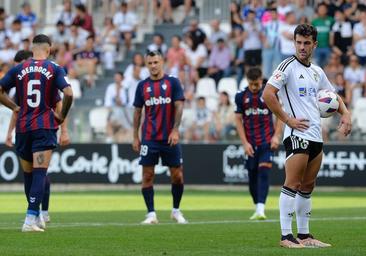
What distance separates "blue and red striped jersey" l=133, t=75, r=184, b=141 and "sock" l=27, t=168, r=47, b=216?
9.74 feet

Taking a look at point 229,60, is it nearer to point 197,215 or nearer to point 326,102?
point 197,215

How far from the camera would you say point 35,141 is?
576 inches

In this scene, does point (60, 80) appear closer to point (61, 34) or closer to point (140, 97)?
point (140, 97)

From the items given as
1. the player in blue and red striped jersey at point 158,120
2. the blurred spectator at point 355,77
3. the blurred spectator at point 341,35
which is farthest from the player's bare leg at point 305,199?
the blurred spectator at point 341,35

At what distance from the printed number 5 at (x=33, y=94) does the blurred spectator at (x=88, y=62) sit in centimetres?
1855

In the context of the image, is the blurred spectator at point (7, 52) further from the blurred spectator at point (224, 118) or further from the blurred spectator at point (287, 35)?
the blurred spectator at point (287, 35)

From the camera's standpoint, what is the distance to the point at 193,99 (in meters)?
29.1

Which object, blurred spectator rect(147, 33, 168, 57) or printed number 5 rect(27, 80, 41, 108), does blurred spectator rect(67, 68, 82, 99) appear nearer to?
blurred spectator rect(147, 33, 168, 57)

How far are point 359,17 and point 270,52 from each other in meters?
2.54

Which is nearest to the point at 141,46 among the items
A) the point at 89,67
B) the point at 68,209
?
the point at 89,67

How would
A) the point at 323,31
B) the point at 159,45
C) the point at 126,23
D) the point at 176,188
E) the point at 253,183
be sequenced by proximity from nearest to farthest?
the point at 176,188
the point at 253,183
the point at 323,31
the point at 159,45
the point at 126,23

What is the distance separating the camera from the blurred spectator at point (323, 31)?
2945 cm

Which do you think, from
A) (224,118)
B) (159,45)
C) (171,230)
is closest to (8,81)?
(171,230)

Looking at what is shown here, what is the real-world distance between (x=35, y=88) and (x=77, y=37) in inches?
796
